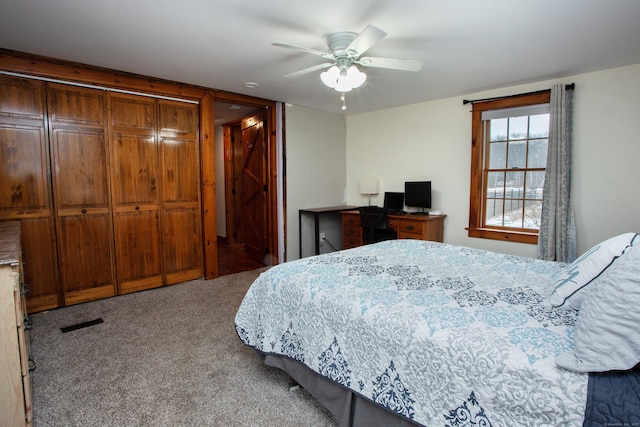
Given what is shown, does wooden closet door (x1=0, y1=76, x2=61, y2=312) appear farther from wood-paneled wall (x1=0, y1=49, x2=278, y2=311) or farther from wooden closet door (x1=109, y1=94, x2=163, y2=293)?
wooden closet door (x1=109, y1=94, x2=163, y2=293)

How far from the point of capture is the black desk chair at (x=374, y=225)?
13.5 feet

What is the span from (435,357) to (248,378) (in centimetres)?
132

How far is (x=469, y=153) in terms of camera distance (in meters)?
4.14

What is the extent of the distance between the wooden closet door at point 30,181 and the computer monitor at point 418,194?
13.3ft

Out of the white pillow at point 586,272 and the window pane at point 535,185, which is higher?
the window pane at point 535,185

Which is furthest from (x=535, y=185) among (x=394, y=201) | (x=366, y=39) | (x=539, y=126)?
(x=366, y=39)

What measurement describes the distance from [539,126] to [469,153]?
0.77 meters

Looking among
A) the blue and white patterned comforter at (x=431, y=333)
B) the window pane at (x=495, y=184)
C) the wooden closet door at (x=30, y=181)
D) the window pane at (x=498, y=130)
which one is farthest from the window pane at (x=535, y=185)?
the wooden closet door at (x=30, y=181)

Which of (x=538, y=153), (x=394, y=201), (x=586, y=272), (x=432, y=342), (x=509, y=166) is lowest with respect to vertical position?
(x=432, y=342)

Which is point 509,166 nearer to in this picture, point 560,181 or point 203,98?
point 560,181

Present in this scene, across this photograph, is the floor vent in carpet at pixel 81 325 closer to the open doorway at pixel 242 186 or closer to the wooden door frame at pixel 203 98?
the wooden door frame at pixel 203 98

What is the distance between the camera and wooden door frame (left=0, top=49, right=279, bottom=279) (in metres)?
2.90

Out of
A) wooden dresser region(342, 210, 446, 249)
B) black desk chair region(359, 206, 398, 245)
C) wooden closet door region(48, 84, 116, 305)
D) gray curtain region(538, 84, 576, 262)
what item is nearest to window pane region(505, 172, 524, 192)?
gray curtain region(538, 84, 576, 262)

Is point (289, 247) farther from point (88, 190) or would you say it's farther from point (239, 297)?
point (88, 190)
